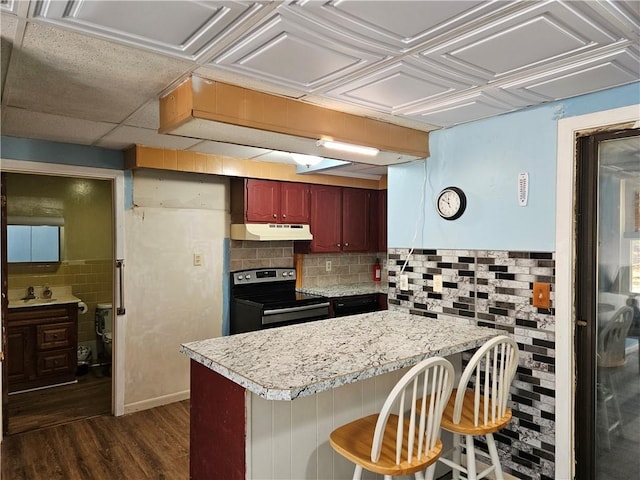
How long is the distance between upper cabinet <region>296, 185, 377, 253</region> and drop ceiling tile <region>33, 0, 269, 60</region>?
3083mm

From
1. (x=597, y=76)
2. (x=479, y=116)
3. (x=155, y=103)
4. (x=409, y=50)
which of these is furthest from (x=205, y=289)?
(x=597, y=76)

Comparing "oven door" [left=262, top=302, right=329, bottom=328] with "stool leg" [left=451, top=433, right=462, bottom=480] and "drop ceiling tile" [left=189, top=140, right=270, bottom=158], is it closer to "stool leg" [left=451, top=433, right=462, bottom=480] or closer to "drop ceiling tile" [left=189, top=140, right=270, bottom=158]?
"drop ceiling tile" [left=189, top=140, right=270, bottom=158]

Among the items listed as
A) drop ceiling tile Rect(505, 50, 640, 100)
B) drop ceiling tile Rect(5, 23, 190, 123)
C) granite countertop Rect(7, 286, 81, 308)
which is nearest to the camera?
drop ceiling tile Rect(5, 23, 190, 123)

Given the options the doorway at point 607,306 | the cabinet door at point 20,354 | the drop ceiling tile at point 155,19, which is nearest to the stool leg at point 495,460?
the doorway at point 607,306

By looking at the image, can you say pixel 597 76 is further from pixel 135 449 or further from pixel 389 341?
pixel 135 449

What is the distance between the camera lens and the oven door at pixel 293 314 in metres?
3.89

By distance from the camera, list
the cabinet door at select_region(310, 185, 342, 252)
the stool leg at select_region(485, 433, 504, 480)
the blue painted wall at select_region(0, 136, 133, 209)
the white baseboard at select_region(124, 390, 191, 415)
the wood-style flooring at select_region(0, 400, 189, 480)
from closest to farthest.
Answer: the stool leg at select_region(485, 433, 504, 480) < the wood-style flooring at select_region(0, 400, 189, 480) < the blue painted wall at select_region(0, 136, 133, 209) < the white baseboard at select_region(124, 390, 191, 415) < the cabinet door at select_region(310, 185, 342, 252)

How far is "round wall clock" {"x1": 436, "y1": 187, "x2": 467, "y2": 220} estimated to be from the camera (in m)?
2.82

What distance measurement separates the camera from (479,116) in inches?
104

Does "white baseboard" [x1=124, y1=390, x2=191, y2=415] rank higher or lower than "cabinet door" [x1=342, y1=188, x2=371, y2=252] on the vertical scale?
lower

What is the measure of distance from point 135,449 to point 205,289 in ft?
4.83

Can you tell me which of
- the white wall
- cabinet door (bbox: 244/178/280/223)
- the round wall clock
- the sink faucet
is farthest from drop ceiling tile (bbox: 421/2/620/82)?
the sink faucet

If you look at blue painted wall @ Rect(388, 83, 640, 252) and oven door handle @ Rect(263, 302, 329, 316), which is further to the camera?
oven door handle @ Rect(263, 302, 329, 316)

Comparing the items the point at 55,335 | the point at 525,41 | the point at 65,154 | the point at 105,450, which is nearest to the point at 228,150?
Answer: the point at 65,154
